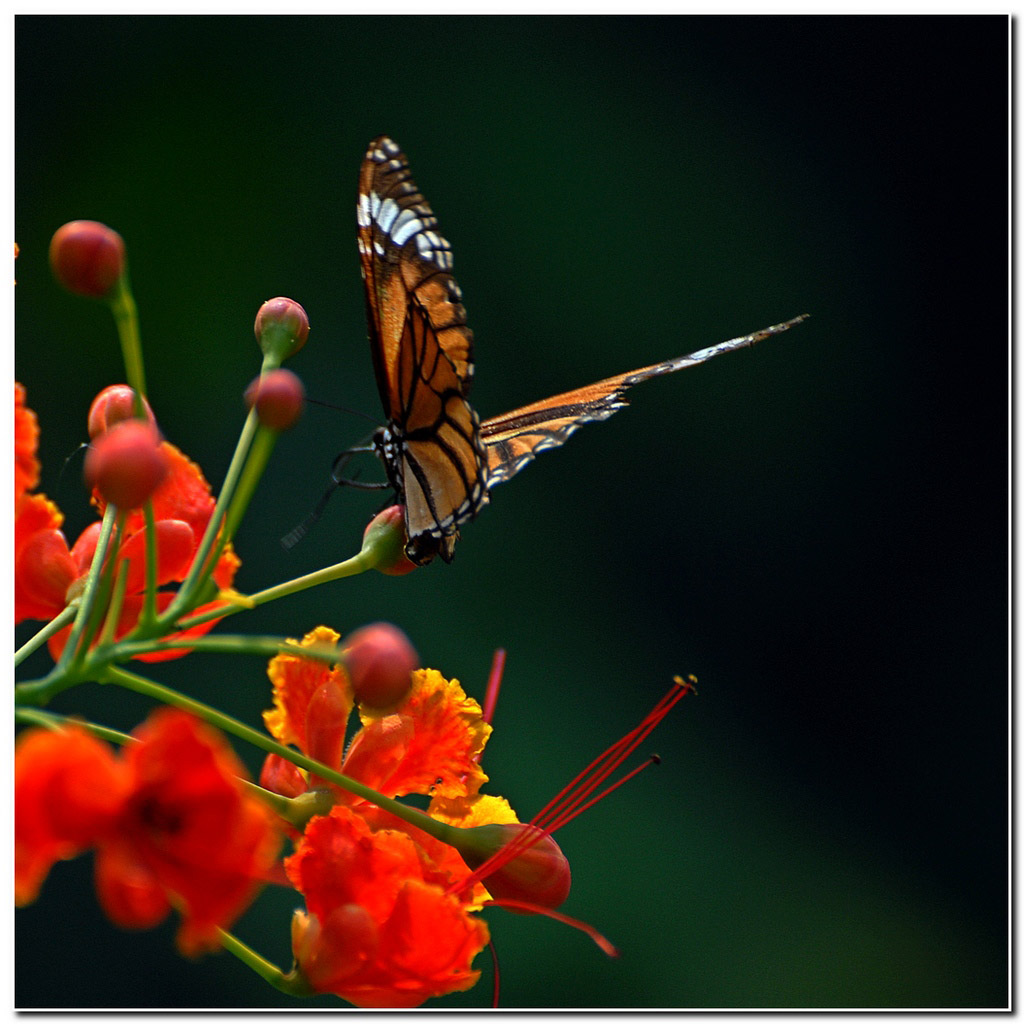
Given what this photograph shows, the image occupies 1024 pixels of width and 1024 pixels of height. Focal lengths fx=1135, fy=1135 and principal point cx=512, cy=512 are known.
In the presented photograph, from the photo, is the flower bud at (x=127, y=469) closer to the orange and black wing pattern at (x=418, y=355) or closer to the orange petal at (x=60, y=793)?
the orange petal at (x=60, y=793)

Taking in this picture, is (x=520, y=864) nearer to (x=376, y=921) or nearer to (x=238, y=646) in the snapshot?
(x=376, y=921)

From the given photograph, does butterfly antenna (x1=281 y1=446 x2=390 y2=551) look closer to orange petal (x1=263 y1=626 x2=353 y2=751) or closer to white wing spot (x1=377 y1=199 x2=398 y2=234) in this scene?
orange petal (x1=263 y1=626 x2=353 y2=751)

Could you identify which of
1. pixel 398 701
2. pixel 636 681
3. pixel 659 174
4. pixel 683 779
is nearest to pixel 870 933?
pixel 683 779

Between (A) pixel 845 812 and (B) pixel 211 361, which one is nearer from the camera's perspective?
(B) pixel 211 361

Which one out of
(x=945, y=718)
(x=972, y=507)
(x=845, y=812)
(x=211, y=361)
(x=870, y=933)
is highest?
(x=211, y=361)

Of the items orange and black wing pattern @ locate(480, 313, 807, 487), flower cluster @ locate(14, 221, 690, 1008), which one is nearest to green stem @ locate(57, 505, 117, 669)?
flower cluster @ locate(14, 221, 690, 1008)

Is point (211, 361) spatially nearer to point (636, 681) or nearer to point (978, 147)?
point (636, 681)

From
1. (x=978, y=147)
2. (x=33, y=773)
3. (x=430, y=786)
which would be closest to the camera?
(x=33, y=773)
